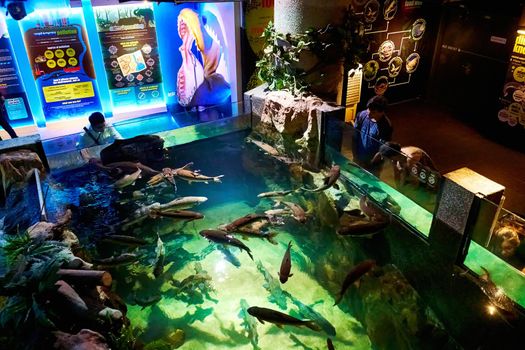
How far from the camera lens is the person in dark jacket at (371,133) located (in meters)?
6.49

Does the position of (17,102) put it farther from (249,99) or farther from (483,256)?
(483,256)

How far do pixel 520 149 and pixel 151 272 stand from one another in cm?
978

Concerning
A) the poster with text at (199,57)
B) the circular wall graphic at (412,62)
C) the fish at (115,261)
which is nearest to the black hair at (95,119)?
the poster with text at (199,57)

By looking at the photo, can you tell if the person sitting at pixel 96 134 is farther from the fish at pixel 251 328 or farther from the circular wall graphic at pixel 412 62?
the circular wall graphic at pixel 412 62

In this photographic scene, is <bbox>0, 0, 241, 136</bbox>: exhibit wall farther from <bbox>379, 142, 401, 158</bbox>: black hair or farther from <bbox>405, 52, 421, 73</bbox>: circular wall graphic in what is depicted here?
<bbox>379, 142, 401, 158</bbox>: black hair

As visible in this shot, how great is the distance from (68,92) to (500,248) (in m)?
10.2

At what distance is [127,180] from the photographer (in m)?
7.25

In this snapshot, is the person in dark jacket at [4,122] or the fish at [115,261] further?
the person in dark jacket at [4,122]

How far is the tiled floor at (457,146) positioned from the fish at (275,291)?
5140 millimetres

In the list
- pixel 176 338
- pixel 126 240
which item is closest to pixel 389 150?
pixel 176 338

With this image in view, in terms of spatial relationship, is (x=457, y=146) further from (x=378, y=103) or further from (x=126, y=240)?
(x=126, y=240)

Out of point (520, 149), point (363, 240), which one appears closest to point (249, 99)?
point (363, 240)

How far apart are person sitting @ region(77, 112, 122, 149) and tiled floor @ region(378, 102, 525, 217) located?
7.32m

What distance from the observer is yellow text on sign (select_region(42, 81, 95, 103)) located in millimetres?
10059
